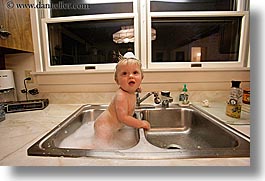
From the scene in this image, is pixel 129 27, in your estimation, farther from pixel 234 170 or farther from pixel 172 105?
pixel 234 170

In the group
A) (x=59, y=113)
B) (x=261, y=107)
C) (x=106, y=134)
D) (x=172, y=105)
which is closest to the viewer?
(x=261, y=107)

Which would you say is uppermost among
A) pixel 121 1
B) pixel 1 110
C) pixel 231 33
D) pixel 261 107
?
pixel 121 1

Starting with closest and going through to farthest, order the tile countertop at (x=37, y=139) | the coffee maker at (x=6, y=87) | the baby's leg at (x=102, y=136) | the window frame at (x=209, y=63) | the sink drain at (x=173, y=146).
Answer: the tile countertop at (x=37, y=139) → the baby's leg at (x=102, y=136) → the sink drain at (x=173, y=146) → the coffee maker at (x=6, y=87) → the window frame at (x=209, y=63)

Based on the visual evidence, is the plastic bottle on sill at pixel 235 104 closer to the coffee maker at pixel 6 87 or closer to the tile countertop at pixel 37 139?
the tile countertop at pixel 37 139

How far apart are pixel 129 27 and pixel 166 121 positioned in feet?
2.21

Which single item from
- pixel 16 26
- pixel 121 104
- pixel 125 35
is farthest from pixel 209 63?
pixel 16 26

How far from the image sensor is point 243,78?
1096 mm

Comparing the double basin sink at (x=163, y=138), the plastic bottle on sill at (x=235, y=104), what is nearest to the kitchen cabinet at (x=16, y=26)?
the double basin sink at (x=163, y=138)

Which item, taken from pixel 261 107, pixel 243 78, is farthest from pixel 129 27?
pixel 261 107

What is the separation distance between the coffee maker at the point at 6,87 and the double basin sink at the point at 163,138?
49 cm

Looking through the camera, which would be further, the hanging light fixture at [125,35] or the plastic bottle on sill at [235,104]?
the hanging light fixture at [125,35]

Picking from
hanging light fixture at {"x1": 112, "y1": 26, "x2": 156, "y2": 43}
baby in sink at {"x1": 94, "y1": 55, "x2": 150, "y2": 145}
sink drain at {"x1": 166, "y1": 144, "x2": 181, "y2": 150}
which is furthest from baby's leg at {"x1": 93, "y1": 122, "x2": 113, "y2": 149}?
hanging light fixture at {"x1": 112, "y1": 26, "x2": 156, "y2": 43}

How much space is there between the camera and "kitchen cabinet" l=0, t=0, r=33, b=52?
0.88m

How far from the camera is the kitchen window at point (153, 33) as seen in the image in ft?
3.69
